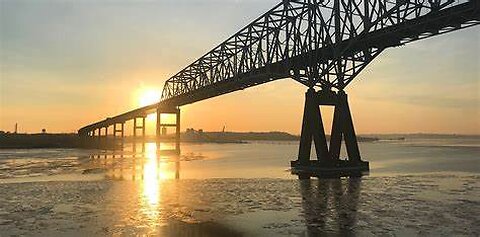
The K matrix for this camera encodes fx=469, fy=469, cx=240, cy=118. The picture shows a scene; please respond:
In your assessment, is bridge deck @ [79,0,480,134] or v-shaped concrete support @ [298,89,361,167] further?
v-shaped concrete support @ [298,89,361,167]

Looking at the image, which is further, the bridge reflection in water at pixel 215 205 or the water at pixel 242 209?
the bridge reflection in water at pixel 215 205

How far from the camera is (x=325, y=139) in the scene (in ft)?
127

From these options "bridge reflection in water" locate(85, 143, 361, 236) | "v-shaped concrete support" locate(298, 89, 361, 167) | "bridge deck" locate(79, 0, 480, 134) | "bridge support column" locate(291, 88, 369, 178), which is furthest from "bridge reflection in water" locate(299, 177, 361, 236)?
"bridge deck" locate(79, 0, 480, 134)

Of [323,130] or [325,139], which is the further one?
[323,130]

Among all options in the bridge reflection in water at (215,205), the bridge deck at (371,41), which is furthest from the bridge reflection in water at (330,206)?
the bridge deck at (371,41)

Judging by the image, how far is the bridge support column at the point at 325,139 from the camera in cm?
3816

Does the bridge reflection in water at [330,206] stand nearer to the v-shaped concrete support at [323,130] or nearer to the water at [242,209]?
the water at [242,209]

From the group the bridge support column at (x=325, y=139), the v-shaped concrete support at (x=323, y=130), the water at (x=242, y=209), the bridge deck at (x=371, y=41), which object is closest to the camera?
the water at (x=242, y=209)

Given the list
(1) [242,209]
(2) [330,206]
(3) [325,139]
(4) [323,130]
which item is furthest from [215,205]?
(4) [323,130]

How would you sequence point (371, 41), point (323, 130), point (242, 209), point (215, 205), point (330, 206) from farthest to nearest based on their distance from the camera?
1. point (323, 130)
2. point (371, 41)
3. point (215, 205)
4. point (330, 206)
5. point (242, 209)

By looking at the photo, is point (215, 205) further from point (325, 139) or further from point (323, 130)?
point (323, 130)

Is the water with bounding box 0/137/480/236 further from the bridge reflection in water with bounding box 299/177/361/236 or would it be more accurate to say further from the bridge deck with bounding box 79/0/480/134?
the bridge deck with bounding box 79/0/480/134

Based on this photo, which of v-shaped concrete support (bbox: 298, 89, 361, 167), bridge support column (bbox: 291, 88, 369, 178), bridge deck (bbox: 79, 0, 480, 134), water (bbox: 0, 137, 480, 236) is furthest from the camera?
v-shaped concrete support (bbox: 298, 89, 361, 167)

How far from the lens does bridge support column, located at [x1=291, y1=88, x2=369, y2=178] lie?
3816 centimetres
